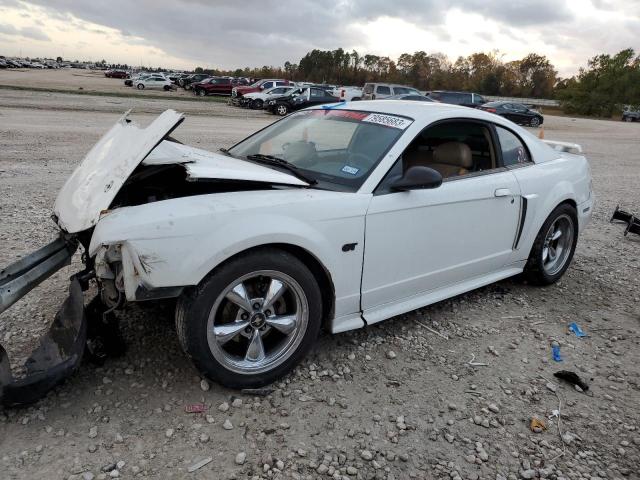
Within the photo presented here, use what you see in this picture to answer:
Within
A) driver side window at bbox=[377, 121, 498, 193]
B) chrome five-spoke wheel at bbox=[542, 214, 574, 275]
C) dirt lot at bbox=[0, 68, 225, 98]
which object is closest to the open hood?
driver side window at bbox=[377, 121, 498, 193]

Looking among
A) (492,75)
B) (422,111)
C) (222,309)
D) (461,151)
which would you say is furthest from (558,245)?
(492,75)

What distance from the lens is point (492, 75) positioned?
86.3 metres

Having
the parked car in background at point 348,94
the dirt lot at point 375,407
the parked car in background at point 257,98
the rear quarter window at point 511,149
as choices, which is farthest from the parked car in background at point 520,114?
the dirt lot at point 375,407

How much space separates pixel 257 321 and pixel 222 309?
212 millimetres

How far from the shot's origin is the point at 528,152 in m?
4.34

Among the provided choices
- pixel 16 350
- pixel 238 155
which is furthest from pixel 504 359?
pixel 16 350

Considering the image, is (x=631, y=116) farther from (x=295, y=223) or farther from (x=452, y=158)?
(x=295, y=223)

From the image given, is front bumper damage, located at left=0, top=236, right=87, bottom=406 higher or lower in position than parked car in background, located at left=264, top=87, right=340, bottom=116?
higher

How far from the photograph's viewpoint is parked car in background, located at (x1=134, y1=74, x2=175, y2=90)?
142ft

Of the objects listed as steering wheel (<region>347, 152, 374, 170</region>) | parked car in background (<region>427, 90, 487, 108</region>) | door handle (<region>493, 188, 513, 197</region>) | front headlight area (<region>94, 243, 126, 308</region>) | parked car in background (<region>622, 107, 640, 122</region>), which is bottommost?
parked car in background (<region>622, 107, 640, 122</region>)

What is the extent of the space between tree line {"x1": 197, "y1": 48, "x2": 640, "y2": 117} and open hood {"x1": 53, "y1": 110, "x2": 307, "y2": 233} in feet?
207

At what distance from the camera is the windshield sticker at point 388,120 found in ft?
11.3

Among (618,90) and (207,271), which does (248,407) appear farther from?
(618,90)

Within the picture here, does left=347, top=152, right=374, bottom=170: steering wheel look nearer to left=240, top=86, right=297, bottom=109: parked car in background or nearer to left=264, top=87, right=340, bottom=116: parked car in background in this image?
left=264, top=87, right=340, bottom=116: parked car in background
